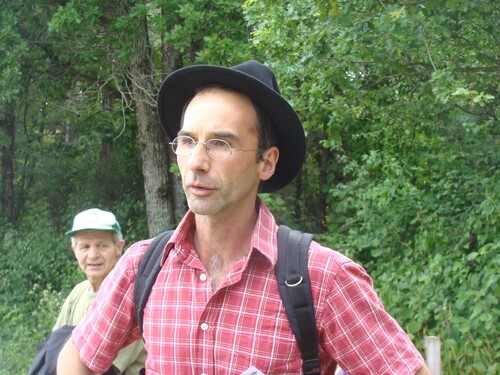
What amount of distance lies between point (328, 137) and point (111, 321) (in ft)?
24.3

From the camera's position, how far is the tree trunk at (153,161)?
1302 cm

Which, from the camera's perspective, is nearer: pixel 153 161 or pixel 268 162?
pixel 268 162

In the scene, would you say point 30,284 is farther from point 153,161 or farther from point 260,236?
point 260,236

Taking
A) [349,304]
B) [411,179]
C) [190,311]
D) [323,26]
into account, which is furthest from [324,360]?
[411,179]

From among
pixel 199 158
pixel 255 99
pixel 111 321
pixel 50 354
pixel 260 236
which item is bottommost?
pixel 50 354

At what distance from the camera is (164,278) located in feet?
7.91

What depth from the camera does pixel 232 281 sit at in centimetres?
230

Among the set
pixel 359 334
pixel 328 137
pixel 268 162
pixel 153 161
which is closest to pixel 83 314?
pixel 268 162

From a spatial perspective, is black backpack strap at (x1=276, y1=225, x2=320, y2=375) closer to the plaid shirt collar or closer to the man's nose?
the plaid shirt collar

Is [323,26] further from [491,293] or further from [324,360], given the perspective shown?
[324,360]

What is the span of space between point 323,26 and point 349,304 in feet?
16.7

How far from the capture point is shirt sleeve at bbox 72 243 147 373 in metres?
2.46

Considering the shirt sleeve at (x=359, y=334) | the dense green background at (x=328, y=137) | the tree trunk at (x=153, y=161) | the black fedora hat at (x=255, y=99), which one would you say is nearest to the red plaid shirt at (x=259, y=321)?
the shirt sleeve at (x=359, y=334)

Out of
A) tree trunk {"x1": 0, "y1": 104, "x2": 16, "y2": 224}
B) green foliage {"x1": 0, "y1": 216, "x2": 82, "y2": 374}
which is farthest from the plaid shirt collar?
tree trunk {"x1": 0, "y1": 104, "x2": 16, "y2": 224}
